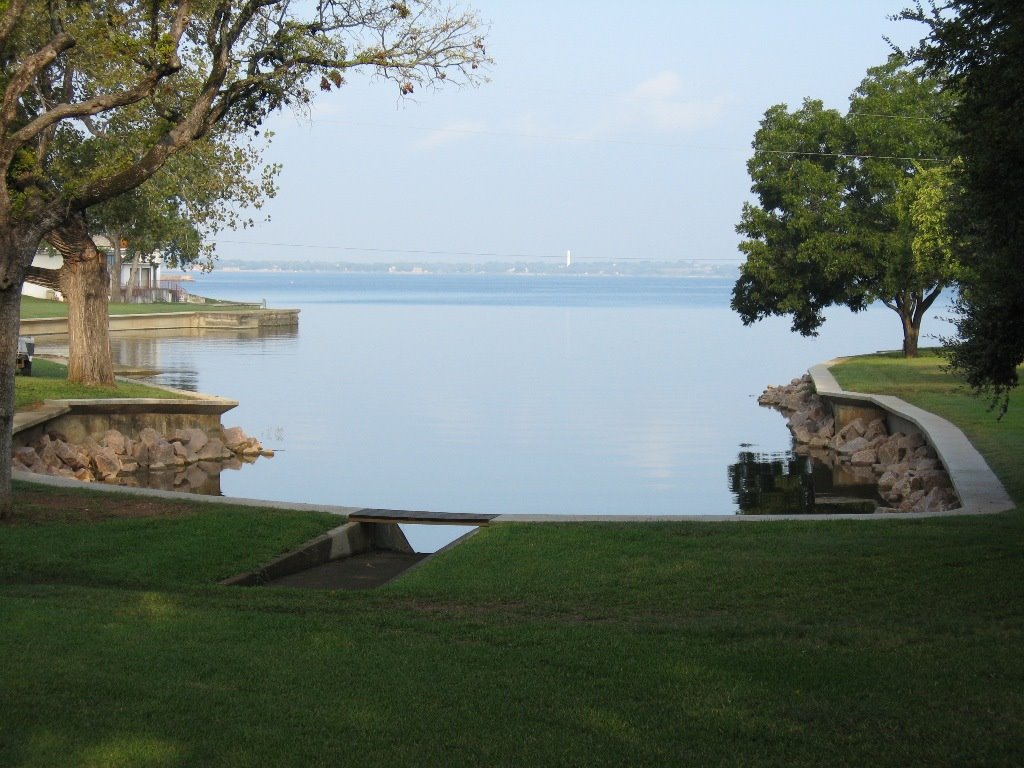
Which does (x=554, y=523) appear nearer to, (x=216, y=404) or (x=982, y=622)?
(x=982, y=622)

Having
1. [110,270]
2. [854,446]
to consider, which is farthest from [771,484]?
[110,270]

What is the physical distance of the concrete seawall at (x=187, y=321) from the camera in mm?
52969

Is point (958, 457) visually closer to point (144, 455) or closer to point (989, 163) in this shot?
point (989, 163)

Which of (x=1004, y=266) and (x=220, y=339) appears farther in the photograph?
(x=220, y=339)

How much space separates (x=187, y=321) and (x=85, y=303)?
1600 inches

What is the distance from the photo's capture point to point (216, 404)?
85.2ft

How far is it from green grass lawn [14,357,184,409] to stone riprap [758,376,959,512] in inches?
538

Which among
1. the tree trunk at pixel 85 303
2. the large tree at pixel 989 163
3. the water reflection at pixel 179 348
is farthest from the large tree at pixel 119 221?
the large tree at pixel 989 163

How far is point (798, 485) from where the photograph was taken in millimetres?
23156

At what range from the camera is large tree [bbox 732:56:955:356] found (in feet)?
133

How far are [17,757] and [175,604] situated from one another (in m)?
3.59

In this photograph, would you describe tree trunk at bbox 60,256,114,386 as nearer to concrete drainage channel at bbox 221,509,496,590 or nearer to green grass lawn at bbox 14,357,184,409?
green grass lawn at bbox 14,357,184,409

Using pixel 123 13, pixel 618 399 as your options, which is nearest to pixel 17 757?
pixel 123 13

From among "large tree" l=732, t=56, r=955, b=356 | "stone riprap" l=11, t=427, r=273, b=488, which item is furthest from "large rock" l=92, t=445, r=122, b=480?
"large tree" l=732, t=56, r=955, b=356
